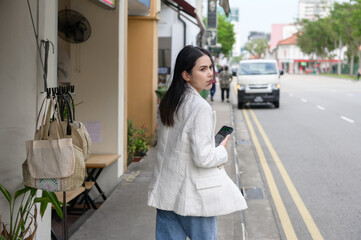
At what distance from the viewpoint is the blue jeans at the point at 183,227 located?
3236mm

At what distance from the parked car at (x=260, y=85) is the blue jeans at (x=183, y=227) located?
18754 mm

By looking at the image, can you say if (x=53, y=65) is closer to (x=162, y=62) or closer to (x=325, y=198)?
(x=325, y=198)

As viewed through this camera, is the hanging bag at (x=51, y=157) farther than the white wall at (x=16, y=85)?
No

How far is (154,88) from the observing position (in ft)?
36.8

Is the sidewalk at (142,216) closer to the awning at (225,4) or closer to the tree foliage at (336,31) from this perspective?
the awning at (225,4)

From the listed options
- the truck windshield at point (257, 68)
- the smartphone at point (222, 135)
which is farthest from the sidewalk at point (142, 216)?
the truck windshield at point (257, 68)

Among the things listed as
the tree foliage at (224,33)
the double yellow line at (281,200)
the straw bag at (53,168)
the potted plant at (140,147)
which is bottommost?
the double yellow line at (281,200)

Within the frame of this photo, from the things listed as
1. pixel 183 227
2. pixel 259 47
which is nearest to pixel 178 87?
pixel 183 227

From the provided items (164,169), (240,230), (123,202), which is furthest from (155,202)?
(123,202)

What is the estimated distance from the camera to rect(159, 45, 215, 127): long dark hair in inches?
126

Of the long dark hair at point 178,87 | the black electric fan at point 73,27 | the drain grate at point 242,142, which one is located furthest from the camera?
the drain grate at point 242,142

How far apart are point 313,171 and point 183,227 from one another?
6460 mm

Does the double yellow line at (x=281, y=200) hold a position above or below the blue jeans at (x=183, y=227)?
below

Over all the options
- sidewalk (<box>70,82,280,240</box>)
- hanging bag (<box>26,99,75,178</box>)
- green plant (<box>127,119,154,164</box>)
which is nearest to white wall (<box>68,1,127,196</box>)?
sidewalk (<box>70,82,280,240</box>)
